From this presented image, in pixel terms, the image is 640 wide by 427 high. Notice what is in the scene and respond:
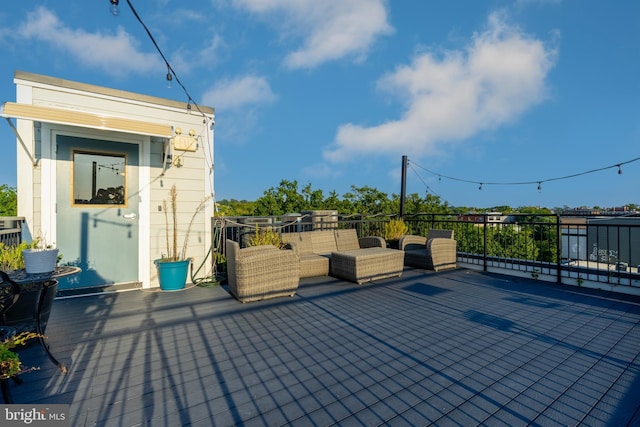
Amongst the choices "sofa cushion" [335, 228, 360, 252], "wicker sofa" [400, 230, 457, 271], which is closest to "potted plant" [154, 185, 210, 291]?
"sofa cushion" [335, 228, 360, 252]

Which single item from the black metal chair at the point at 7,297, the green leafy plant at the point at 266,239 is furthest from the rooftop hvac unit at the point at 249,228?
the black metal chair at the point at 7,297

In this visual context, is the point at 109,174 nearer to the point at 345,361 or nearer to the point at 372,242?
the point at 345,361

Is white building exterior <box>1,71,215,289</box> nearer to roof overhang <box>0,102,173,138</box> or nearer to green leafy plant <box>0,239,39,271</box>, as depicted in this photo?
roof overhang <box>0,102,173,138</box>

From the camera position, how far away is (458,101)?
13.5 meters

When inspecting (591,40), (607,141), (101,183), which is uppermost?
(591,40)

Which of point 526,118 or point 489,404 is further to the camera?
point 526,118

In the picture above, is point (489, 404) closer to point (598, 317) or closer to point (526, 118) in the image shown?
point (598, 317)

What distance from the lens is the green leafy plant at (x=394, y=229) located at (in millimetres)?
6253

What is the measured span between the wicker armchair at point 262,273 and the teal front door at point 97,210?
5.63ft

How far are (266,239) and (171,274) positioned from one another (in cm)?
144

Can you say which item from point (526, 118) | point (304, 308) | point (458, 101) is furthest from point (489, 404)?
point (526, 118)

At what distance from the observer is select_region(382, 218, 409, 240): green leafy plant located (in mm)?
6253

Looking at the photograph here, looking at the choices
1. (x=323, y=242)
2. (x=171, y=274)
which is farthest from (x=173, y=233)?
(x=323, y=242)

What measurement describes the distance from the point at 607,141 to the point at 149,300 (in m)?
25.2
